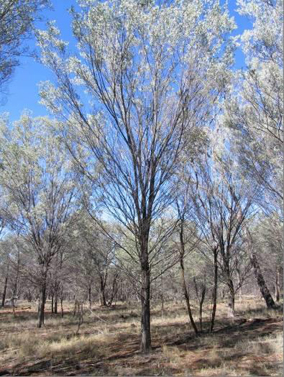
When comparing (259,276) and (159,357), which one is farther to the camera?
(259,276)

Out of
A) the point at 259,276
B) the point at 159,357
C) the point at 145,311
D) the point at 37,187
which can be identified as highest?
the point at 37,187

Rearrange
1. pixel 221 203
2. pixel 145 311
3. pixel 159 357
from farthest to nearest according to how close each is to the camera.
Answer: pixel 221 203 → pixel 145 311 → pixel 159 357

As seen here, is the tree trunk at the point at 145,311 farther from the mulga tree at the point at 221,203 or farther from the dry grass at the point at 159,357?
the mulga tree at the point at 221,203

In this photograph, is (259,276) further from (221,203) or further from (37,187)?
(37,187)

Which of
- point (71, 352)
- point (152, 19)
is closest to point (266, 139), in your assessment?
point (152, 19)

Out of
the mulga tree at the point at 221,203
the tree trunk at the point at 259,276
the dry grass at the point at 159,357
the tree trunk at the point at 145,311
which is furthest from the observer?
the tree trunk at the point at 259,276

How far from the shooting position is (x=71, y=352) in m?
6.98

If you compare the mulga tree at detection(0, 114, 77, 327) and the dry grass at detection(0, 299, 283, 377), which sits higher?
the mulga tree at detection(0, 114, 77, 327)

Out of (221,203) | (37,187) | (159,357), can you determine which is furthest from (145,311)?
(37,187)

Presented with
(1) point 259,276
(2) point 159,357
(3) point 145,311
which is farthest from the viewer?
(1) point 259,276

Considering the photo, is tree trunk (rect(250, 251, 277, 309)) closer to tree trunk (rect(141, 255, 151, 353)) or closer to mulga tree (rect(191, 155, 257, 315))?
mulga tree (rect(191, 155, 257, 315))

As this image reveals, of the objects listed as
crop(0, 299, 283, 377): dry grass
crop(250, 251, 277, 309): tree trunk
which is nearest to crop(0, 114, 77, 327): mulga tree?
crop(0, 299, 283, 377): dry grass

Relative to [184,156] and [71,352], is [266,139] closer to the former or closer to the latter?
[184,156]

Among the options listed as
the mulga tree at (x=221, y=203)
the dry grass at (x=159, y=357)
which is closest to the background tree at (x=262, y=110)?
the mulga tree at (x=221, y=203)
